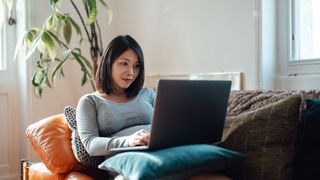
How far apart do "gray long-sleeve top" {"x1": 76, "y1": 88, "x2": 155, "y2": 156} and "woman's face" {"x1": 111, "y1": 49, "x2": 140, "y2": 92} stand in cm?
9

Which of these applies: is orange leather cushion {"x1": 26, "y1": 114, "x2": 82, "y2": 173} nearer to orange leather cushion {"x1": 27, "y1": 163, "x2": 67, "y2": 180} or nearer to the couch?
orange leather cushion {"x1": 27, "y1": 163, "x2": 67, "y2": 180}

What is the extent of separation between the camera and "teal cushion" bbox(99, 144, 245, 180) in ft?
3.66

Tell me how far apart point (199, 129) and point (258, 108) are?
10.7 inches

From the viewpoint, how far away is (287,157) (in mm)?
1326

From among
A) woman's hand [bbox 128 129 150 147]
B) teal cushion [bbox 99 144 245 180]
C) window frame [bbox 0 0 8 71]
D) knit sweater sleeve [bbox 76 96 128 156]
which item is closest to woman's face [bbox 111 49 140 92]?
knit sweater sleeve [bbox 76 96 128 156]

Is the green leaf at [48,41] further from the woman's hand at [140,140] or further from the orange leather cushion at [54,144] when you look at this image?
the woman's hand at [140,140]

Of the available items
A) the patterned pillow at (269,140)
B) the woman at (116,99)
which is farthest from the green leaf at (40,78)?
the patterned pillow at (269,140)

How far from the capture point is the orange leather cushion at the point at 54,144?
1.65 metres

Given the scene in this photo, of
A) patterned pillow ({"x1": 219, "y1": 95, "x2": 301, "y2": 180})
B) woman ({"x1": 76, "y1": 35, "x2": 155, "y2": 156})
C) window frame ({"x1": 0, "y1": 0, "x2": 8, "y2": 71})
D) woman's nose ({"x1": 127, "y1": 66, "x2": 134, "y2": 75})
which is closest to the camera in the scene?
patterned pillow ({"x1": 219, "y1": 95, "x2": 301, "y2": 180})

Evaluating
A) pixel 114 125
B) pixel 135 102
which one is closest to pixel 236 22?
pixel 135 102

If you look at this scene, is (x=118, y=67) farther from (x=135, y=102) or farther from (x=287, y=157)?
(x=287, y=157)

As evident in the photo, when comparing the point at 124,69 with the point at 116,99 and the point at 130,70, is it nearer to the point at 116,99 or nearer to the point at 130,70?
the point at 130,70

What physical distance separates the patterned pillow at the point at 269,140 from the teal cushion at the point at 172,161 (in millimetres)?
72

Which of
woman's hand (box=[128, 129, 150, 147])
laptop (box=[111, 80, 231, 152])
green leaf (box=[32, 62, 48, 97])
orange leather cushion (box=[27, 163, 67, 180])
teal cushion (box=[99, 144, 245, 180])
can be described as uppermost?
green leaf (box=[32, 62, 48, 97])
